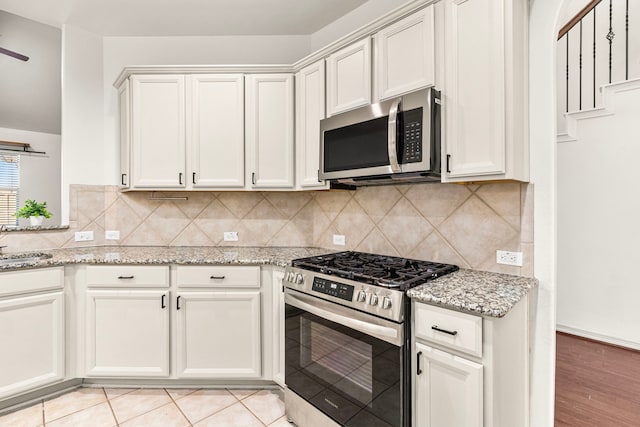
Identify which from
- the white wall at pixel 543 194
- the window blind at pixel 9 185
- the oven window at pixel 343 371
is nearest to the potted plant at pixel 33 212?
the window blind at pixel 9 185

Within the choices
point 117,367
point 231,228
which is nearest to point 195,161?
point 231,228

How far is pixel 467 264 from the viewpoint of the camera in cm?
188

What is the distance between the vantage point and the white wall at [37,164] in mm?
3025

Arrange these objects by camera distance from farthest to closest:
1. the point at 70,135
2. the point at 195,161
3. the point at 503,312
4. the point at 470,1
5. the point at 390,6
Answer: the point at 70,135 → the point at 195,161 → the point at 390,6 → the point at 470,1 → the point at 503,312

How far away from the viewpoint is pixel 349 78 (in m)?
2.12

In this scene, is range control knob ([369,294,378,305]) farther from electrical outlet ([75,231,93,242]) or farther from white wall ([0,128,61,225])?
white wall ([0,128,61,225])

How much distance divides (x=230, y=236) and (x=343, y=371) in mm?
1625

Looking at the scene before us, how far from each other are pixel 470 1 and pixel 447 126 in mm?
602

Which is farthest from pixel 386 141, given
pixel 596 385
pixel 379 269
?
pixel 596 385

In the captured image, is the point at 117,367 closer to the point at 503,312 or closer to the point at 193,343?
the point at 193,343

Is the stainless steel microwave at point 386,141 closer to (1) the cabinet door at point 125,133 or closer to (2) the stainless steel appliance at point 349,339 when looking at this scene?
(2) the stainless steel appliance at point 349,339

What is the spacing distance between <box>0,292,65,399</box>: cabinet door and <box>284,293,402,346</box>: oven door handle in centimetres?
160

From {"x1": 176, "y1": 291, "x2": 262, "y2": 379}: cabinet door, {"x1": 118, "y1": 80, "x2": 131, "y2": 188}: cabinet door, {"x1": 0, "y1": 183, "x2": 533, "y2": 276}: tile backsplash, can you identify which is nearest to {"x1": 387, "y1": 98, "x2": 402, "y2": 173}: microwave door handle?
{"x1": 0, "y1": 183, "x2": 533, "y2": 276}: tile backsplash

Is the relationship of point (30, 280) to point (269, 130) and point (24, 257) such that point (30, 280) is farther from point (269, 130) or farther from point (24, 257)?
point (269, 130)
